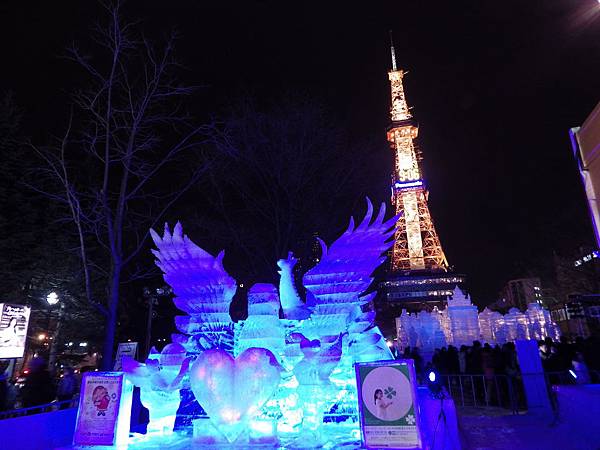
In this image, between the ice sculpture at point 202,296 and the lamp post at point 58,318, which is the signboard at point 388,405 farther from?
the lamp post at point 58,318

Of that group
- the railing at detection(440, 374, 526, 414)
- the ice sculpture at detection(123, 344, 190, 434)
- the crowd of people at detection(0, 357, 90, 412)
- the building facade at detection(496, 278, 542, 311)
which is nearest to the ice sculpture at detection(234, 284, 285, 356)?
the ice sculpture at detection(123, 344, 190, 434)

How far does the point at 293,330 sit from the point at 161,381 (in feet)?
7.20

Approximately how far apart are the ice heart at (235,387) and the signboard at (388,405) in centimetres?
136

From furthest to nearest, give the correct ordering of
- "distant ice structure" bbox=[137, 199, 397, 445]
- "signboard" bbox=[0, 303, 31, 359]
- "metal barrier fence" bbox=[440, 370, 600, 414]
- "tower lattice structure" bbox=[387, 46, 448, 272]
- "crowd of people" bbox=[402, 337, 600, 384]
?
1. "tower lattice structure" bbox=[387, 46, 448, 272]
2. "crowd of people" bbox=[402, 337, 600, 384]
3. "metal barrier fence" bbox=[440, 370, 600, 414]
4. "signboard" bbox=[0, 303, 31, 359]
5. "distant ice structure" bbox=[137, 199, 397, 445]

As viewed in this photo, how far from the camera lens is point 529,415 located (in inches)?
338

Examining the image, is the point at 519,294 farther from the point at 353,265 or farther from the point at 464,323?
the point at 353,265

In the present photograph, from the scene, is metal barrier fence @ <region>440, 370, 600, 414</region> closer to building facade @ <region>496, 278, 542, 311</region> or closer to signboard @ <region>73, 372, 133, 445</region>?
signboard @ <region>73, 372, 133, 445</region>

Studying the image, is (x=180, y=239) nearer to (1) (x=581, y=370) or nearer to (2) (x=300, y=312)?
(2) (x=300, y=312)

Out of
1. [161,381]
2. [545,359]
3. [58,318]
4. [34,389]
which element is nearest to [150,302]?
[58,318]

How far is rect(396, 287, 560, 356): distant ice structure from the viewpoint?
2088 cm

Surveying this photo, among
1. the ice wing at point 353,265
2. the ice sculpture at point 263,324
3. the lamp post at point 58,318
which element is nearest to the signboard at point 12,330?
the ice sculpture at point 263,324

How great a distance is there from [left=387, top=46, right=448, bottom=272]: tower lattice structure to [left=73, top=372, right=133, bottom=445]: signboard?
5446 cm

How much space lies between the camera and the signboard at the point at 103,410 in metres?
5.79

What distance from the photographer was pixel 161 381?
620 centimetres
